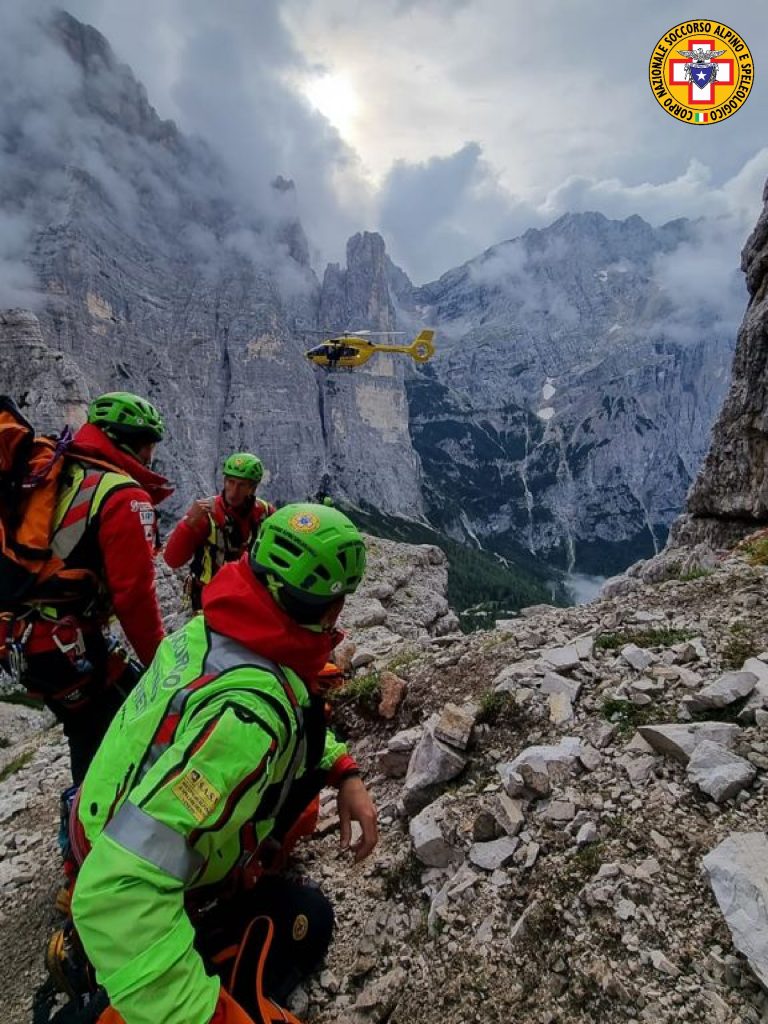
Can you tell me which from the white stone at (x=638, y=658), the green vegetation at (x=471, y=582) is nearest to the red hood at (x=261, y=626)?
the white stone at (x=638, y=658)

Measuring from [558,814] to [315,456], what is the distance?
162566mm

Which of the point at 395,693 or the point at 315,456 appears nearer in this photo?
the point at 395,693

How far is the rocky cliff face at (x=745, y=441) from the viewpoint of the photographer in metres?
22.3

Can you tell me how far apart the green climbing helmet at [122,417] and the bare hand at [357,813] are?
369cm

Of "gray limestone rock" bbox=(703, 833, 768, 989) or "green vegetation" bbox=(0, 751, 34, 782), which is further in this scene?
"green vegetation" bbox=(0, 751, 34, 782)

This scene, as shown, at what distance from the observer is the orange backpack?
14.2 ft

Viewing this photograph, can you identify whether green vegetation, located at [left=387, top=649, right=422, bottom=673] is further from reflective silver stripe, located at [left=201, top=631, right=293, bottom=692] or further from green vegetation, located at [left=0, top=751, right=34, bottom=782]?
green vegetation, located at [left=0, top=751, right=34, bottom=782]

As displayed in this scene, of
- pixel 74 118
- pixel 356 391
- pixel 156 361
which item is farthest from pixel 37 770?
pixel 356 391

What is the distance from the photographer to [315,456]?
16425 centimetres

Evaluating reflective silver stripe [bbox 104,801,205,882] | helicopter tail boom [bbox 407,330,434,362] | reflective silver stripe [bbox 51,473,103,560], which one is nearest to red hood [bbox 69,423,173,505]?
reflective silver stripe [bbox 51,473,103,560]

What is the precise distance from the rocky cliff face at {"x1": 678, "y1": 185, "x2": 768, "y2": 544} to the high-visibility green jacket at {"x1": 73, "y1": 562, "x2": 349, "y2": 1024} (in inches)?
947

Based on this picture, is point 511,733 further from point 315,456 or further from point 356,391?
point 356,391

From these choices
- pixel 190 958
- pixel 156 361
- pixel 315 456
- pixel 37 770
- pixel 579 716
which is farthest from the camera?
pixel 315 456

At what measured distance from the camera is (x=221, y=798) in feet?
8.11
